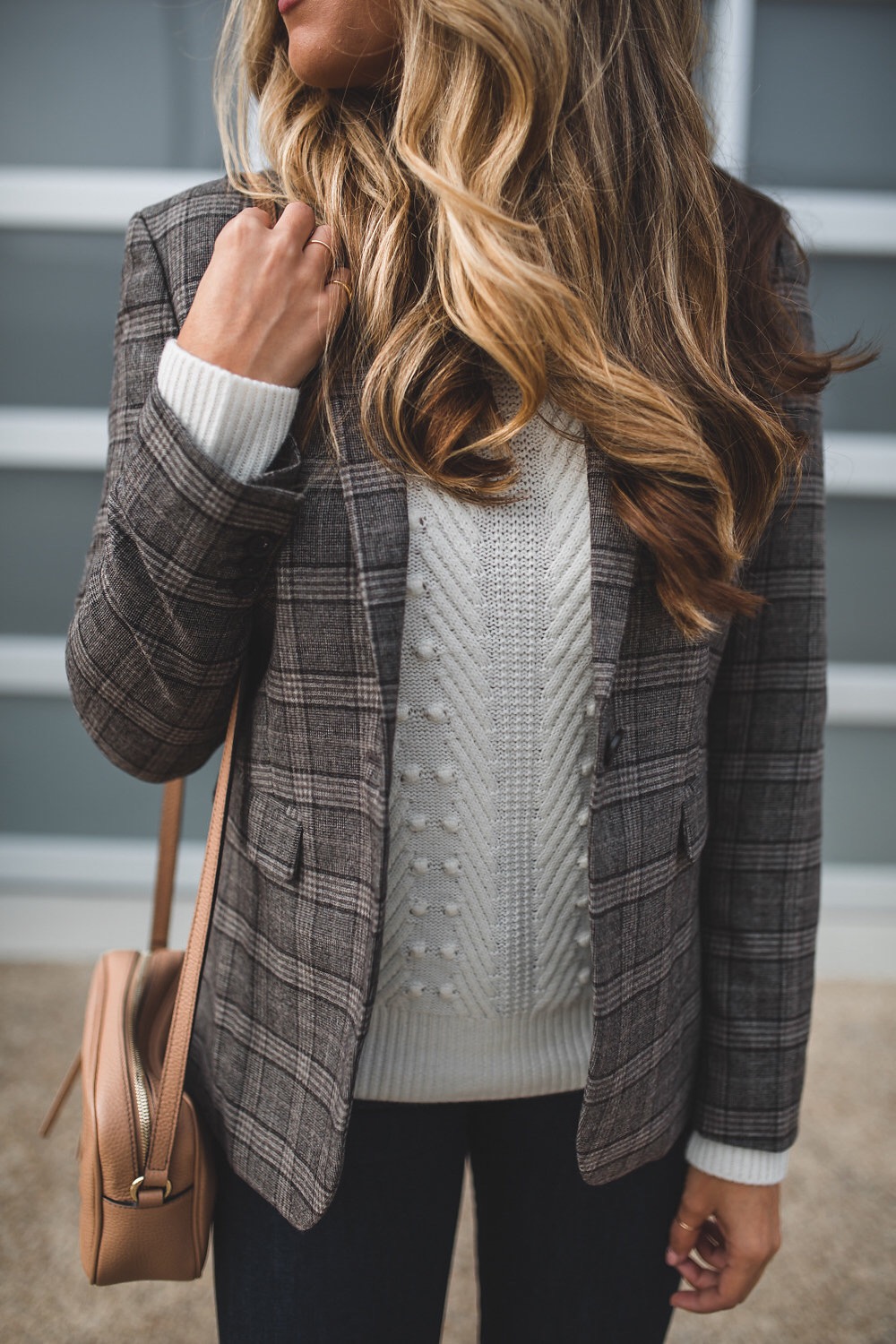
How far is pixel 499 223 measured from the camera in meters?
0.76

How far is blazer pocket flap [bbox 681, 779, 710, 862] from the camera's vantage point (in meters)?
0.86

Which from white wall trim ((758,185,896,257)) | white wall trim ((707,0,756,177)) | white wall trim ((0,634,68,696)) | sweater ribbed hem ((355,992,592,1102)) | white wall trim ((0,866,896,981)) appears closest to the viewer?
sweater ribbed hem ((355,992,592,1102))

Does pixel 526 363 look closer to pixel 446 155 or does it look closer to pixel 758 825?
pixel 446 155

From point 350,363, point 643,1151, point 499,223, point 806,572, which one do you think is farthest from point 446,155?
point 643,1151

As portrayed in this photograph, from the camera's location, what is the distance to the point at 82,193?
220 centimetres

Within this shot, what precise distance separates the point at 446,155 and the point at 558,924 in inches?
23.8

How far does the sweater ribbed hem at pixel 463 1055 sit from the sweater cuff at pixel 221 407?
0.45m

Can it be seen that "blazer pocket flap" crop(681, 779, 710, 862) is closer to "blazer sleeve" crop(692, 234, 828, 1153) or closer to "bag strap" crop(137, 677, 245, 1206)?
"blazer sleeve" crop(692, 234, 828, 1153)

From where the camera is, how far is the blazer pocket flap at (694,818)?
86 centimetres

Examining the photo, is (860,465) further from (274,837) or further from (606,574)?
(274,837)

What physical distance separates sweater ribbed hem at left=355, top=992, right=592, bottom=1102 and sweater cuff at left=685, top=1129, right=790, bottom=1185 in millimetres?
197

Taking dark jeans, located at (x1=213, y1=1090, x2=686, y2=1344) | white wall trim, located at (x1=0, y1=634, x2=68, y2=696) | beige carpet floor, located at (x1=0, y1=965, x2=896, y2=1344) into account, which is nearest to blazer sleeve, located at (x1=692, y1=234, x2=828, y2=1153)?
dark jeans, located at (x1=213, y1=1090, x2=686, y2=1344)

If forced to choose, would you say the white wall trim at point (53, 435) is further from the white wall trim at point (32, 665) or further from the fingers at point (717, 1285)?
the fingers at point (717, 1285)

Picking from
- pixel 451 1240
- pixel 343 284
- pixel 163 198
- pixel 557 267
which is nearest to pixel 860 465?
pixel 163 198
